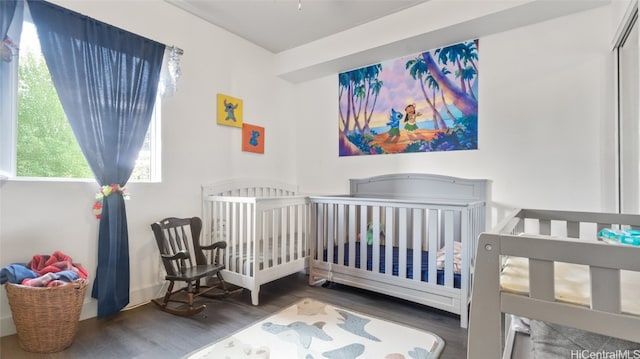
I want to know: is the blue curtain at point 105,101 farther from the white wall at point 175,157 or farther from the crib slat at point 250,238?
the crib slat at point 250,238

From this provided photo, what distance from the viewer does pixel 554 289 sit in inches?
31.4

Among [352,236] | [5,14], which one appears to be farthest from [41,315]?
[352,236]

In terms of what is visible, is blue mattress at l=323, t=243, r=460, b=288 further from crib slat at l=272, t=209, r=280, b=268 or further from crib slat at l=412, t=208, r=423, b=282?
crib slat at l=272, t=209, r=280, b=268

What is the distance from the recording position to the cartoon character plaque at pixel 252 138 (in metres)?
3.24

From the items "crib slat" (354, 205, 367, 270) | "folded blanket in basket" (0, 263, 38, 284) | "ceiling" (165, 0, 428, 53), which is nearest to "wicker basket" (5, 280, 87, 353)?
"folded blanket in basket" (0, 263, 38, 284)

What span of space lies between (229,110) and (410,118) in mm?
1897

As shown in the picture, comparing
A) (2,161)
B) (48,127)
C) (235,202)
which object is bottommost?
(235,202)

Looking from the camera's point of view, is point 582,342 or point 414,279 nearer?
point 582,342

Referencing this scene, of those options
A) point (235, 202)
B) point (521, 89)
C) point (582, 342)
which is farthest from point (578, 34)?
point (235, 202)

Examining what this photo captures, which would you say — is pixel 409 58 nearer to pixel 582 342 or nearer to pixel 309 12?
pixel 309 12

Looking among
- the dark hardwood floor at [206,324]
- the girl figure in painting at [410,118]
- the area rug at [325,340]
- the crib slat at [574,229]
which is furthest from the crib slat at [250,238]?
the crib slat at [574,229]

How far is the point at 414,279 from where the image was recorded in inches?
86.4

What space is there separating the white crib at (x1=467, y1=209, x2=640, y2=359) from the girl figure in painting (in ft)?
7.02

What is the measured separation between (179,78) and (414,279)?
2.64 m
